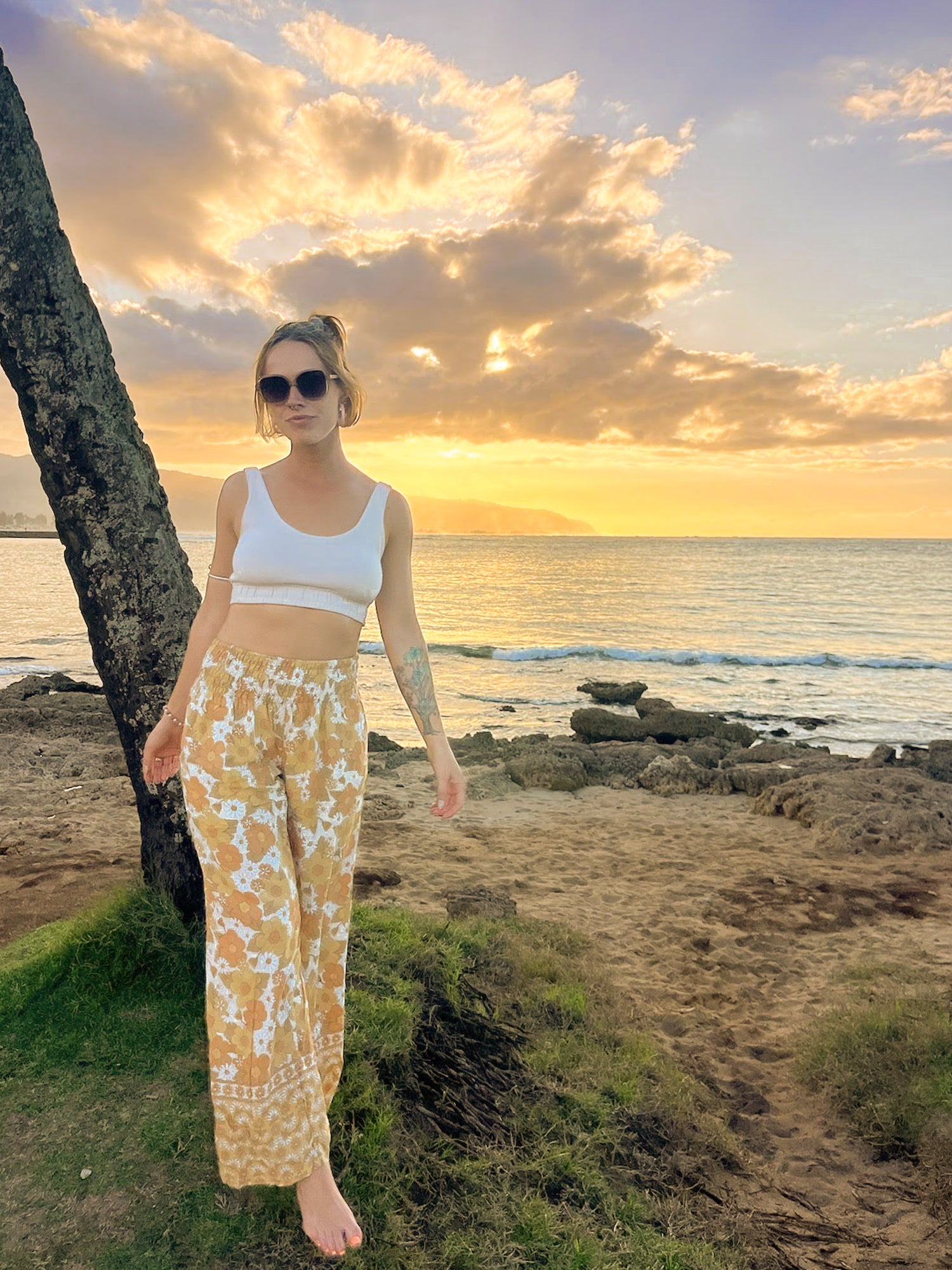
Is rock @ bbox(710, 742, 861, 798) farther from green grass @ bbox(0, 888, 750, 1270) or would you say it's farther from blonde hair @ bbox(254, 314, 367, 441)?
blonde hair @ bbox(254, 314, 367, 441)

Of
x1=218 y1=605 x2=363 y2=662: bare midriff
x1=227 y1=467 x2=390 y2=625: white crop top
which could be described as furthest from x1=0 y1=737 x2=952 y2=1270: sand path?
x1=227 y1=467 x2=390 y2=625: white crop top

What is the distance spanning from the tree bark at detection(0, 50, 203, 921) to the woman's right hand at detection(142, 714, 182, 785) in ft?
3.09

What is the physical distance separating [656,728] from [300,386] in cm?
1397

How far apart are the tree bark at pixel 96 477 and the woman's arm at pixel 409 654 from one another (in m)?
1.53

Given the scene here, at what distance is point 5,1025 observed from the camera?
3.51 meters

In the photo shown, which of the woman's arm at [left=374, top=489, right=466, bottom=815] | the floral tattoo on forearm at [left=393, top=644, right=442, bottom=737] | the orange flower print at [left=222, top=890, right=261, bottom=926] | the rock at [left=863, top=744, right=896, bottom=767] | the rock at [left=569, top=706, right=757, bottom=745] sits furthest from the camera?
the rock at [left=569, top=706, right=757, bottom=745]

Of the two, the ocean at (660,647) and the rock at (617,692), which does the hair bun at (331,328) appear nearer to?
the ocean at (660,647)

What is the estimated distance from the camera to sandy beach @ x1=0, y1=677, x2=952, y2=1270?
4.20 m

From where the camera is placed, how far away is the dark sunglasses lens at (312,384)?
259 cm

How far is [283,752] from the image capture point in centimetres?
255

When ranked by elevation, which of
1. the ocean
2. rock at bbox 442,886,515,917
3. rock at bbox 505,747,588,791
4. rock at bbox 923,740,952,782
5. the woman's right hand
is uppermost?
the woman's right hand

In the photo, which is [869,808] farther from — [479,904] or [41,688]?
[41,688]

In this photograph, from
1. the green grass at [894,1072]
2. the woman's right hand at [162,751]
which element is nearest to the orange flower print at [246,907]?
the woman's right hand at [162,751]

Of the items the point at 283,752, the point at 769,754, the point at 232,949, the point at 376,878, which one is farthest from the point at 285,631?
the point at 769,754
